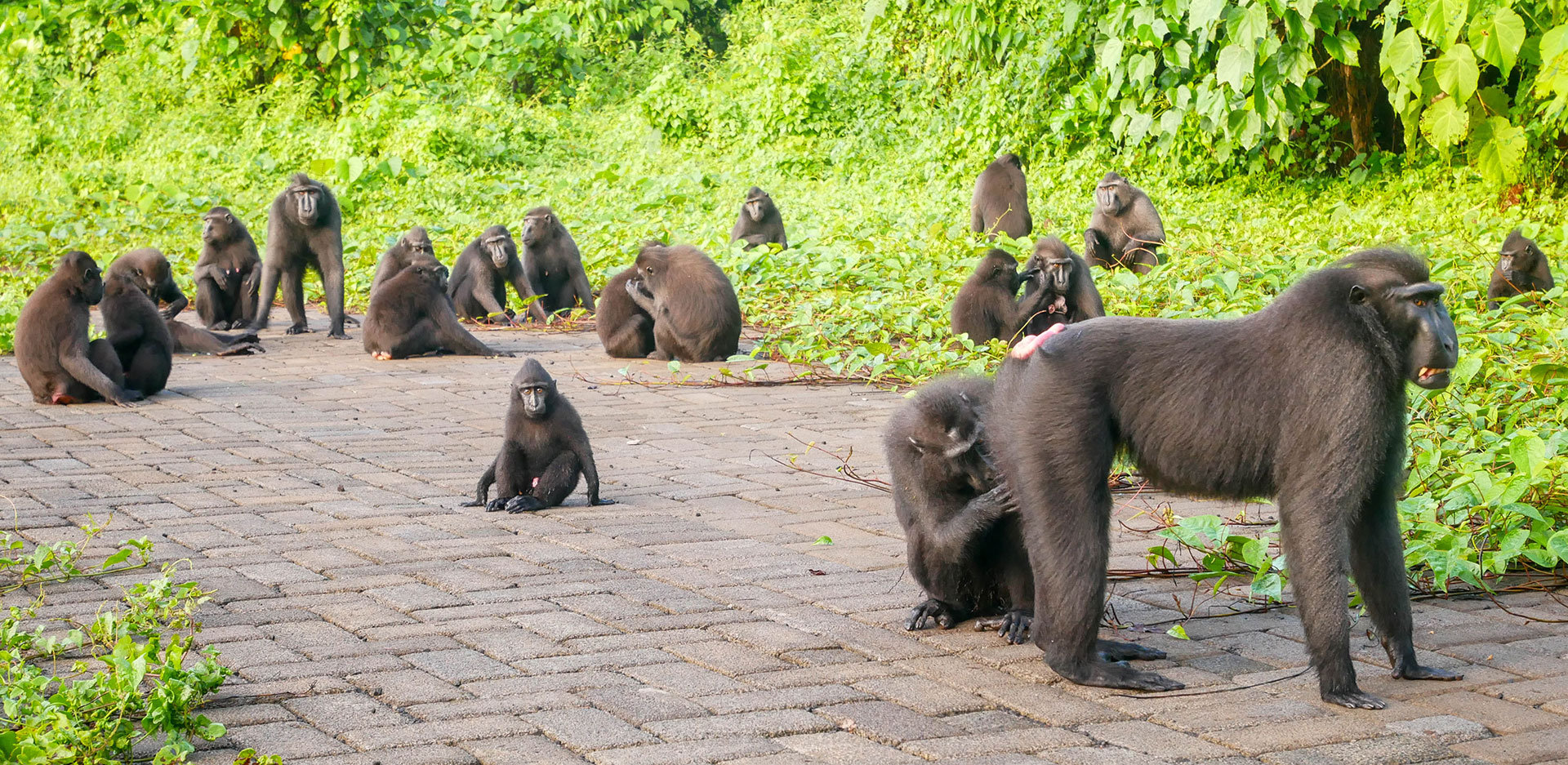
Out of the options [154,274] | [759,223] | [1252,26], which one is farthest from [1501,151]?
[154,274]

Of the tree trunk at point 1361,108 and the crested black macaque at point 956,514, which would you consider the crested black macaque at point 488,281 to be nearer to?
the crested black macaque at point 956,514

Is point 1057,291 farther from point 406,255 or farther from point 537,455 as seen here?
point 406,255

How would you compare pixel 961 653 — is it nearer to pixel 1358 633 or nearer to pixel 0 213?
pixel 1358 633

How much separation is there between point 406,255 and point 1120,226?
21.2ft

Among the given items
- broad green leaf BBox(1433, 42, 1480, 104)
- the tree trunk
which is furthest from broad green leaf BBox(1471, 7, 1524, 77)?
the tree trunk

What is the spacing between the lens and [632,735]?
4.12 metres

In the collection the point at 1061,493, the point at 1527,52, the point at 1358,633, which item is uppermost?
the point at 1527,52

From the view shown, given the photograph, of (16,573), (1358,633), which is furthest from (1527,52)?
(16,573)

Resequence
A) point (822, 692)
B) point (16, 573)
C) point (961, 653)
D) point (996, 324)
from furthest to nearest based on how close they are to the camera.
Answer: point (996, 324), point (16, 573), point (961, 653), point (822, 692)

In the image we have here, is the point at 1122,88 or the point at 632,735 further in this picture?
the point at 1122,88

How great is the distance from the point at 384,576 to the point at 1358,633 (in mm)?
3524

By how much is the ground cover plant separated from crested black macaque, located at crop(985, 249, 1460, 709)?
1.03 metres

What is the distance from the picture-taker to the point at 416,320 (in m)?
12.6

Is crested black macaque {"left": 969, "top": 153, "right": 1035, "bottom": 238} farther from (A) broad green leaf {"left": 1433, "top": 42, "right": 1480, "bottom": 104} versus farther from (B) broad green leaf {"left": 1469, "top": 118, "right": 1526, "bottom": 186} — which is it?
(A) broad green leaf {"left": 1433, "top": 42, "right": 1480, "bottom": 104}
